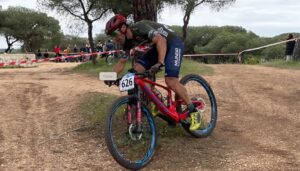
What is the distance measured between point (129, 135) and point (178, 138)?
3.81ft

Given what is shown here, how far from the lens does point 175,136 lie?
19.8 feet

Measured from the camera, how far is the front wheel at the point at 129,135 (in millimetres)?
4679

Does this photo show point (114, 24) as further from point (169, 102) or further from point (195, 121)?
point (195, 121)

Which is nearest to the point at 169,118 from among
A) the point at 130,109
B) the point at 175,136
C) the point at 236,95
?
the point at 175,136

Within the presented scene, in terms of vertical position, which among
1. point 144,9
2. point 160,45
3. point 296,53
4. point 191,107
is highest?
point 144,9

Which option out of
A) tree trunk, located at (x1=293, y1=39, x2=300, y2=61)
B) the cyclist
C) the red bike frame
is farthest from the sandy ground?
tree trunk, located at (x1=293, y1=39, x2=300, y2=61)

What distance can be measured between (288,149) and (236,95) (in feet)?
13.8

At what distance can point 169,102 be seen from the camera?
226 inches

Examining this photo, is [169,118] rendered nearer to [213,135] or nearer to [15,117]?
[213,135]

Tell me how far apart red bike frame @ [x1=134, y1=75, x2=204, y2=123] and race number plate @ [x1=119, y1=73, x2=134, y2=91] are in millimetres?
98

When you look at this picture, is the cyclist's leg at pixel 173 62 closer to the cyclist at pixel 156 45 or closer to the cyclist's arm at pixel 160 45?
the cyclist at pixel 156 45

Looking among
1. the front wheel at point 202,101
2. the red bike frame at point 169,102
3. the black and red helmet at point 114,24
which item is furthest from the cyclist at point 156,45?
the front wheel at point 202,101

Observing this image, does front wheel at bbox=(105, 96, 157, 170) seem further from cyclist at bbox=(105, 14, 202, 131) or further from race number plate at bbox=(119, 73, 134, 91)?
cyclist at bbox=(105, 14, 202, 131)

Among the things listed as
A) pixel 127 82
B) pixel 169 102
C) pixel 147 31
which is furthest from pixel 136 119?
pixel 147 31
